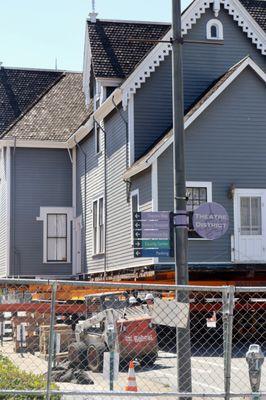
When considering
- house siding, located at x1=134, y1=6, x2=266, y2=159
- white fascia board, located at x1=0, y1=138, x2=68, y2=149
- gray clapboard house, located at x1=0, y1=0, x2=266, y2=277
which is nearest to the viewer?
gray clapboard house, located at x1=0, y1=0, x2=266, y2=277

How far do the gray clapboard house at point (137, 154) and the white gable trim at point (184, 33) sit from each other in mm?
35

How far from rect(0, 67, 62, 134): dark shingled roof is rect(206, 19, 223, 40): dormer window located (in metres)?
13.3

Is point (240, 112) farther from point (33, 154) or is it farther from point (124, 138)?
point (33, 154)

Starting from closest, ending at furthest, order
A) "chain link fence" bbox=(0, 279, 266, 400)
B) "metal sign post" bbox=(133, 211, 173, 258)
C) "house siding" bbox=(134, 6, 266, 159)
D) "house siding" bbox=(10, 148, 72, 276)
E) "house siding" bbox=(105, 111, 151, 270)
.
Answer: "chain link fence" bbox=(0, 279, 266, 400) < "metal sign post" bbox=(133, 211, 173, 258) < "house siding" bbox=(105, 111, 151, 270) < "house siding" bbox=(134, 6, 266, 159) < "house siding" bbox=(10, 148, 72, 276)

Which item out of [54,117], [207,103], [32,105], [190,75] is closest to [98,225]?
[190,75]

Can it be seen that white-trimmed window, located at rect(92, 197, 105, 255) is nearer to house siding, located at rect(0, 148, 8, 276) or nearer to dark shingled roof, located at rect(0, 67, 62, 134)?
house siding, located at rect(0, 148, 8, 276)

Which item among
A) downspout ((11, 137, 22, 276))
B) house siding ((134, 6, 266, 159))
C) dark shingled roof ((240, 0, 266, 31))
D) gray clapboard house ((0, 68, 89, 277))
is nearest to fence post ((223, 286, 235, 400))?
house siding ((134, 6, 266, 159))

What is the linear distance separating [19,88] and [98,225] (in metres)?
12.1

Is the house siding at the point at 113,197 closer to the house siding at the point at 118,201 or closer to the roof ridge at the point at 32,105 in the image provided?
the house siding at the point at 118,201

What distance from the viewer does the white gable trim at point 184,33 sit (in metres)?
25.2

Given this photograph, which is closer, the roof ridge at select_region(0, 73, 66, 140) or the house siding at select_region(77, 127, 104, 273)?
the house siding at select_region(77, 127, 104, 273)

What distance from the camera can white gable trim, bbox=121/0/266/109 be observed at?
82.5 feet

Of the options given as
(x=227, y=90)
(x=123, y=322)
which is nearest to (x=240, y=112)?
(x=227, y=90)

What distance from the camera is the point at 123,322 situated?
58.2 feet
